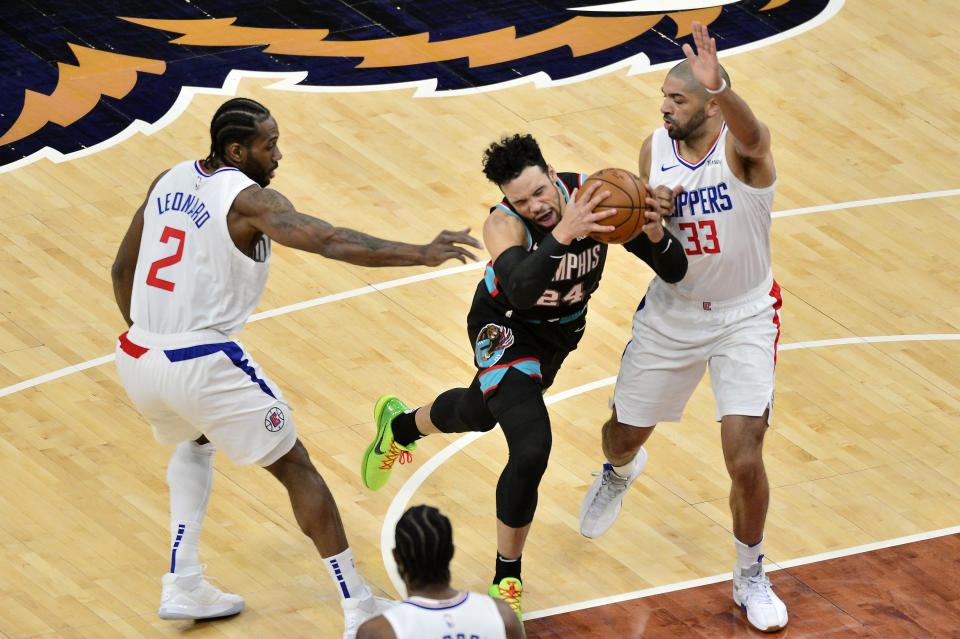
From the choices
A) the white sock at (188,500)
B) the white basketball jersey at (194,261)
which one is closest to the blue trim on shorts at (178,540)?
the white sock at (188,500)

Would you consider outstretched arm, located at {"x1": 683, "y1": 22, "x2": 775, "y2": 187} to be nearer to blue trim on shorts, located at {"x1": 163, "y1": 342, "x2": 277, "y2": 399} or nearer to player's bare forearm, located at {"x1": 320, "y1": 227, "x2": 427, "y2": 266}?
player's bare forearm, located at {"x1": 320, "y1": 227, "x2": 427, "y2": 266}

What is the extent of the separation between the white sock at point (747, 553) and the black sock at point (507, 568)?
1.08m

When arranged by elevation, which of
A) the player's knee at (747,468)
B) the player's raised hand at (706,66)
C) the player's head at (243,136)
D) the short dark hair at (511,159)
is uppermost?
the player's raised hand at (706,66)

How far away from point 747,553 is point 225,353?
2.66m

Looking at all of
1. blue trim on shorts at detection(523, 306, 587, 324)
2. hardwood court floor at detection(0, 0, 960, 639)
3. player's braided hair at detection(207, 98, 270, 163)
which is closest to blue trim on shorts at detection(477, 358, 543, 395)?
blue trim on shorts at detection(523, 306, 587, 324)

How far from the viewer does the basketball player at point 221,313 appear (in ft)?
24.0

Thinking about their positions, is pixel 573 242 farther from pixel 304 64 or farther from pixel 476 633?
pixel 304 64

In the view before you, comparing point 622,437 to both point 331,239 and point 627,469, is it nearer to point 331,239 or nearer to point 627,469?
point 627,469

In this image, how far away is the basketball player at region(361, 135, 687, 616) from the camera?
7.45 m

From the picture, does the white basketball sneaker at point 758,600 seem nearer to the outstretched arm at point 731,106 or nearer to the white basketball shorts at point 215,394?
the outstretched arm at point 731,106

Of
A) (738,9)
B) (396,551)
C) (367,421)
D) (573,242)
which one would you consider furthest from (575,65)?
(396,551)

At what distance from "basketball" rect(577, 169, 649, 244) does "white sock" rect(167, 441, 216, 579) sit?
221cm

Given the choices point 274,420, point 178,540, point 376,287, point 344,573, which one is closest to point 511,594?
point 344,573

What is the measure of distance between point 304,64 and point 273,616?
6.44 meters
